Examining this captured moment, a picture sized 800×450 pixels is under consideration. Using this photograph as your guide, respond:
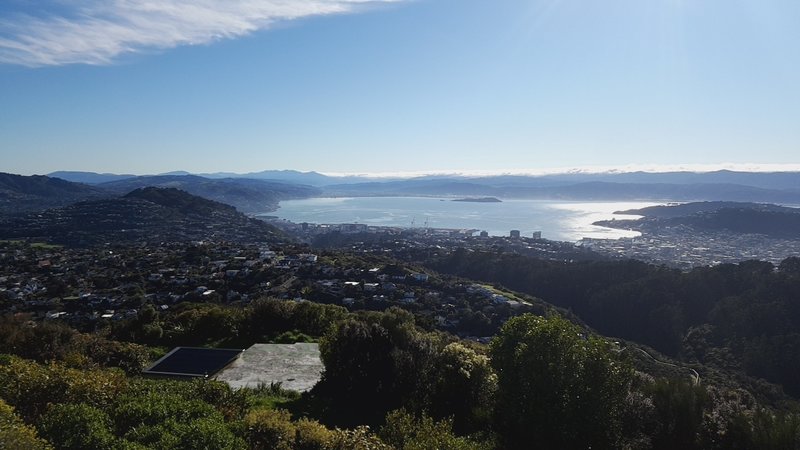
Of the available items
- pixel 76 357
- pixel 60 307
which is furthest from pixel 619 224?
pixel 76 357

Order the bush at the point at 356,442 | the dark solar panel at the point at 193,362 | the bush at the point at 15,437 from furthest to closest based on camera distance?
the dark solar panel at the point at 193,362 < the bush at the point at 356,442 < the bush at the point at 15,437

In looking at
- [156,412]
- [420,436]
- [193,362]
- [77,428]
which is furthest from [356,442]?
[193,362]

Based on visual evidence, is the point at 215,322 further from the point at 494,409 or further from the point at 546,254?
the point at 546,254

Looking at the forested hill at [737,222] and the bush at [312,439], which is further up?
the bush at [312,439]

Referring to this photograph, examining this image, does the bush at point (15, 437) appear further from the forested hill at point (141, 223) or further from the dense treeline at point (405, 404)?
the forested hill at point (141, 223)

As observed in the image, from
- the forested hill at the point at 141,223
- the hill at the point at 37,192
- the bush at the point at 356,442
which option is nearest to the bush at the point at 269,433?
the bush at the point at 356,442

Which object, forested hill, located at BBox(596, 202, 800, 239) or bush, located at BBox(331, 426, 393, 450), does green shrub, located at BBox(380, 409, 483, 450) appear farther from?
forested hill, located at BBox(596, 202, 800, 239)

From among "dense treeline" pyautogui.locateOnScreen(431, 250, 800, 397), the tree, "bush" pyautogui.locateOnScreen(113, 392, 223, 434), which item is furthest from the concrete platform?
"dense treeline" pyautogui.locateOnScreen(431, 250, 800, 397)
